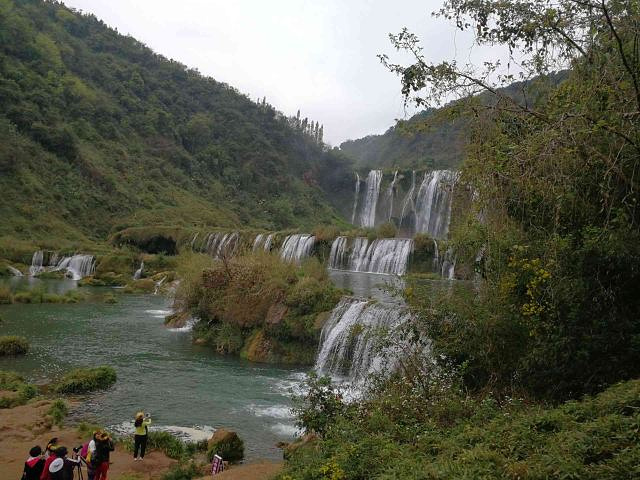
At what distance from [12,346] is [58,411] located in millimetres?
7311

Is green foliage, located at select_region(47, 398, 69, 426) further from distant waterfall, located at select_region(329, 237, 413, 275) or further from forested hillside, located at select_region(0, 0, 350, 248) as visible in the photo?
forested hillside, located at select_region(0, 0, 350, 248)

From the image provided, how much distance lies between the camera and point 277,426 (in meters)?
11.4

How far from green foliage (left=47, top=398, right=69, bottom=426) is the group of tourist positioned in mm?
2632

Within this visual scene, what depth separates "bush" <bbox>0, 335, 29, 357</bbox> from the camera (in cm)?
1681

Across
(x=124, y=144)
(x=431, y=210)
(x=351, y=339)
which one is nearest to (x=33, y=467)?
(x=351, y=339)

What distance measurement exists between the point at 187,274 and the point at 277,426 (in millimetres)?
11411

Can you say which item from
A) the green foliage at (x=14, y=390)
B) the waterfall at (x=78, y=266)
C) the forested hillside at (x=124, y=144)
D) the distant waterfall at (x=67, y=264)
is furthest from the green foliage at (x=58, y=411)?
the forested hillside at (x=124, y=144)

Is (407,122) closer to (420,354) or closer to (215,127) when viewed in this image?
(420,354)

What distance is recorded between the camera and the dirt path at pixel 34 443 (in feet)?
28.7

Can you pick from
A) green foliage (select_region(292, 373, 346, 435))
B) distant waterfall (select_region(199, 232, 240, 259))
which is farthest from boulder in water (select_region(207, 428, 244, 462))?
distant waterfall (select_region(199, 232, 240, 259))

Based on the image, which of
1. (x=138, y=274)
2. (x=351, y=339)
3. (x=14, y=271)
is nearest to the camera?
(x=351, y=339)

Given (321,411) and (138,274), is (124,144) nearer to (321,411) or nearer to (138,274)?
(138,274)

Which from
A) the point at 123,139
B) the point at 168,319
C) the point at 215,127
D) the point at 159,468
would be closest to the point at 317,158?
the point at 215,127

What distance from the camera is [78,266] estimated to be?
41.4m
